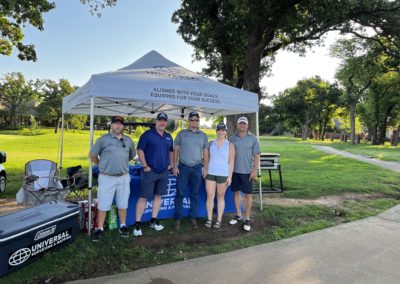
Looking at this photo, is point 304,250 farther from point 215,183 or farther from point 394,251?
point 215,183

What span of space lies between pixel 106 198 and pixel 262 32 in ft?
29.0

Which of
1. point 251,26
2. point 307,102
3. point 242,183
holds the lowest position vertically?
point 242,183

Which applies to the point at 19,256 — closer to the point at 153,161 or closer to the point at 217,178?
the point at 153,161

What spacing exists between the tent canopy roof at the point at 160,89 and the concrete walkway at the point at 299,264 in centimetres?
263

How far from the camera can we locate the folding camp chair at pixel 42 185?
19.0ft

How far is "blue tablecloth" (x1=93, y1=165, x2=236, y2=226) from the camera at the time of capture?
5.55m

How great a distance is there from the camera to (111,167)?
4.77 metres

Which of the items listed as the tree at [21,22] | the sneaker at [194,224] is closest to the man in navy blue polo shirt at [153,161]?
the sneaker at [194,224]

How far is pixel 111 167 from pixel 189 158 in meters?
1.33

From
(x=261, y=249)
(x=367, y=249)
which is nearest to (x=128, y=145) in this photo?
(x=261, y=249)

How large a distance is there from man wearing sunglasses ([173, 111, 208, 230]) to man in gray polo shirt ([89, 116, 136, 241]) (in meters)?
0.95

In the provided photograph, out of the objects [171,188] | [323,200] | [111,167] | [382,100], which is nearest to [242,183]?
[171,188]

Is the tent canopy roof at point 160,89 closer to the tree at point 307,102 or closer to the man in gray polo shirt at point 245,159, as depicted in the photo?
the man in gray polo shirt at point 245,159

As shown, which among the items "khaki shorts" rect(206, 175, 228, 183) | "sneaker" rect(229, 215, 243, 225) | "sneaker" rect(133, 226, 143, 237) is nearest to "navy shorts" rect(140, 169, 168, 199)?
"sneaker" rect(133, 226, 143, 237)
